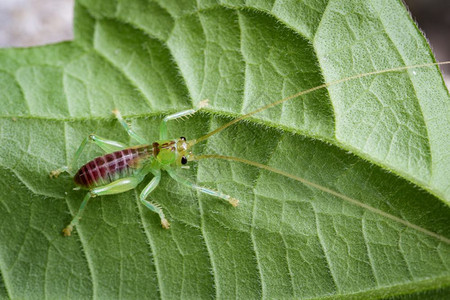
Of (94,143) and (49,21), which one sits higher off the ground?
(49,21)

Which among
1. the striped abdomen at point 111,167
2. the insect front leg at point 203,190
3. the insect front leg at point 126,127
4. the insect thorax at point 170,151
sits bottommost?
the insect front leg at point 203,190

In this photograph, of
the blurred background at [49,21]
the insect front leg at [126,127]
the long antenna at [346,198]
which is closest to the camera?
the long antenna at [346,198]

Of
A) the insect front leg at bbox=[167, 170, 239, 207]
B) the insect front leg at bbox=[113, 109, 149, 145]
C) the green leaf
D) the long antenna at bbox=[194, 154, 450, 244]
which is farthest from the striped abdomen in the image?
the long antenna at bbox=[194, 154, 450, 244]

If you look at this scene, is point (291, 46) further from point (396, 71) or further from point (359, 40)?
point (396, 71)

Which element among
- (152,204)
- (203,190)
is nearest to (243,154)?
(203,190)

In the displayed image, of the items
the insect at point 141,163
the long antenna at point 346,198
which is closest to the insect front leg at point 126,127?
the insect at point 141,163

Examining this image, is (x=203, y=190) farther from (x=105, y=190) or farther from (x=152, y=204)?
(x=105, y=190)

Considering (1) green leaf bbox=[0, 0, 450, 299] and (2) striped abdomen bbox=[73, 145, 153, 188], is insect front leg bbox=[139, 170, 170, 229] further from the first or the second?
(2) striped abdomen bbox=[73, 145, 153, 188]

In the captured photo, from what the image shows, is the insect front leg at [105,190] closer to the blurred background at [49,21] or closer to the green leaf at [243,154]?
the green leaf at [243,154]
